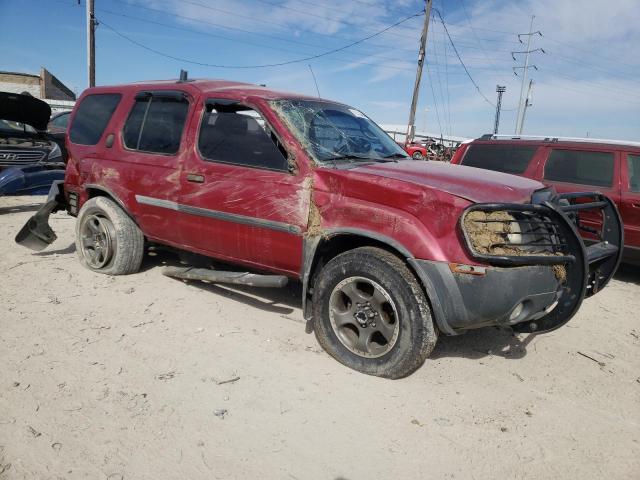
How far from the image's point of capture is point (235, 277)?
385 cm

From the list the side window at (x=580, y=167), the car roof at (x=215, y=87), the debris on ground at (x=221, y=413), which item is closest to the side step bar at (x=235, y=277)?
the debris on ground at (x=221, y=413)

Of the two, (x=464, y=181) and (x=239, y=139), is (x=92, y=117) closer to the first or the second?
(x=239, y=139)

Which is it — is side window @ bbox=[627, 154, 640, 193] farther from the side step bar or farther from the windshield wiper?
the side step bar

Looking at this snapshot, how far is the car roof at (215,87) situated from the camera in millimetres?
3858

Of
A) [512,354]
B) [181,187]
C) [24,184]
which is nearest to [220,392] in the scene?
[181,187]

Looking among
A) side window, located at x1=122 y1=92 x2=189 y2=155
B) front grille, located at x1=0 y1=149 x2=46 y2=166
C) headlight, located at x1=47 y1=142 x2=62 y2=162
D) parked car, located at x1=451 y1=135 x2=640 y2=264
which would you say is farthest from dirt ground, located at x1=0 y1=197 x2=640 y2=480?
headlight, located at x1=47 y1=142 x2=62 y2=162

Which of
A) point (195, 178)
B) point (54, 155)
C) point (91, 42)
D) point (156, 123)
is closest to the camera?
point (195, 178)

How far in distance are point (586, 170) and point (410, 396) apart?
4625mm

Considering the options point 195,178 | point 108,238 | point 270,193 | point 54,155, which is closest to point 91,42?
point 54,155

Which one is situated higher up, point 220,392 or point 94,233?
point 94,233

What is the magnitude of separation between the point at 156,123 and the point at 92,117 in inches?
43.7

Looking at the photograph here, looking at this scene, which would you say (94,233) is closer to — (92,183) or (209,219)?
(92,183)

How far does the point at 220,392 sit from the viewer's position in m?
2.87

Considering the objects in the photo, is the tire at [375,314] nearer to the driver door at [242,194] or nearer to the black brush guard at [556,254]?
the driver door at [242,194]
